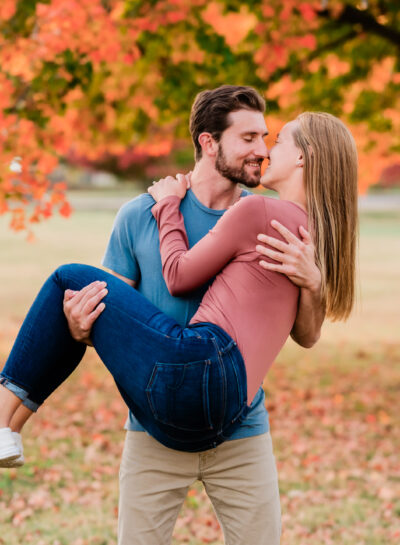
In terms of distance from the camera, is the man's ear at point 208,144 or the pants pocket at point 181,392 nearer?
the pants pocket at point 181,392

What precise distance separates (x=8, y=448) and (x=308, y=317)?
1.30 metres

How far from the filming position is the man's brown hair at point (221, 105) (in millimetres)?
2852

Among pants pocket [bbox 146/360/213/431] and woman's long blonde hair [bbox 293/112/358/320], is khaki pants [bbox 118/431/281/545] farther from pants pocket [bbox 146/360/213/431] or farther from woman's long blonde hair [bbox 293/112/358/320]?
woman's long blonde hair [bbox 293/112/358/320]

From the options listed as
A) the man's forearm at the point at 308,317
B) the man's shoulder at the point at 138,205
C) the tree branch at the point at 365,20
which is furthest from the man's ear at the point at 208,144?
the tree branch at the point at 365,20

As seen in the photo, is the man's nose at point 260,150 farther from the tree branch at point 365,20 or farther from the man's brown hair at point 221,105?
the tree branch at point 365,20

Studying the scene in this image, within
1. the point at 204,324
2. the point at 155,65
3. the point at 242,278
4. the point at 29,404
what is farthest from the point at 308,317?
the point at 155,65

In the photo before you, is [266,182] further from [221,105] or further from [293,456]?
[293,456]

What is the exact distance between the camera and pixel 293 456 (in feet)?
20.8

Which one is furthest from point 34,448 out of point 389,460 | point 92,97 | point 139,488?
point 92,97

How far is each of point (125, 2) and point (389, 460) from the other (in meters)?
4.93

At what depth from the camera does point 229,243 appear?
2562 mm

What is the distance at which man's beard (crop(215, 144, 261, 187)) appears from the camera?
2855 millimetres

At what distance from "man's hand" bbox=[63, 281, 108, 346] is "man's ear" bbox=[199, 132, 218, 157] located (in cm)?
79

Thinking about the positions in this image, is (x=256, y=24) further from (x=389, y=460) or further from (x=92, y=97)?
(x=389, y=460)
